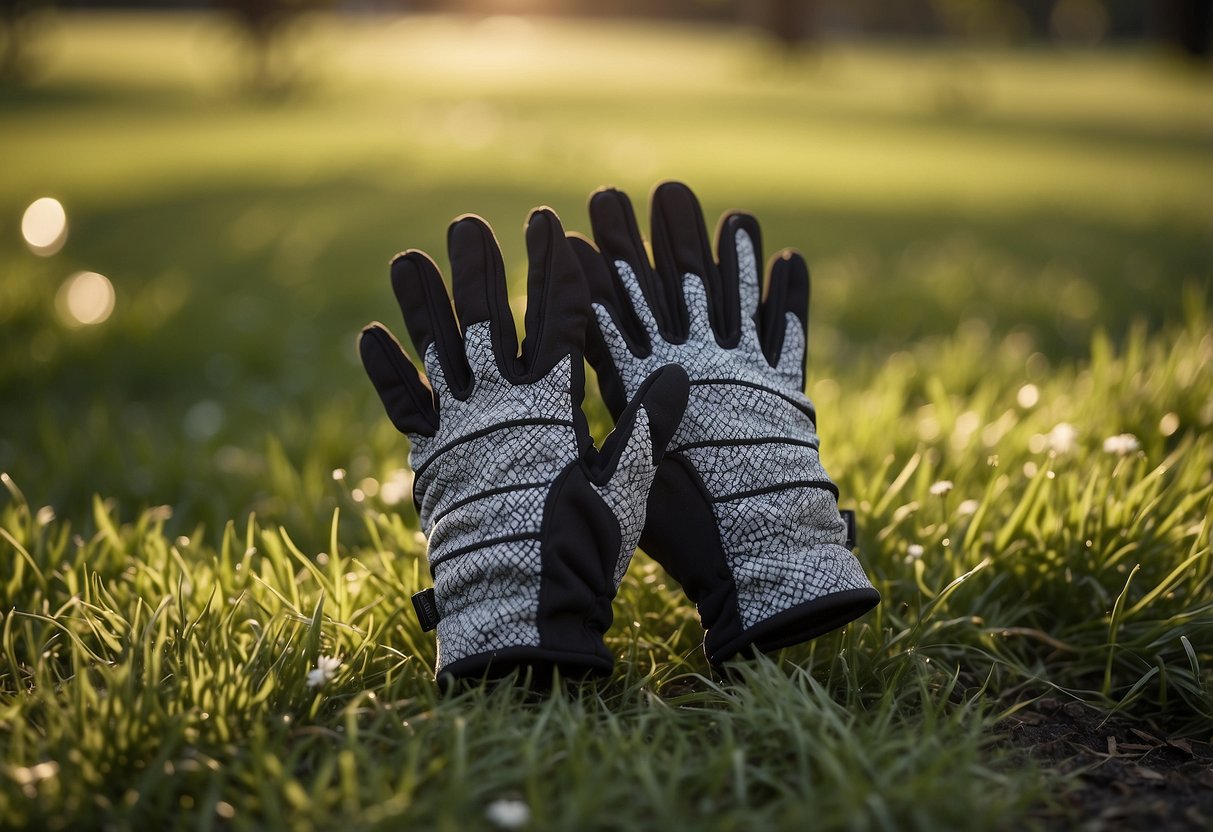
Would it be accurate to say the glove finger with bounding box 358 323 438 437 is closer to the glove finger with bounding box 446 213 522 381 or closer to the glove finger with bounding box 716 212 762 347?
the glove finger with bounding box 446 213 522 381

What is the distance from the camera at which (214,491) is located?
322cm

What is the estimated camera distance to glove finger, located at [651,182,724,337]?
8.29 feet

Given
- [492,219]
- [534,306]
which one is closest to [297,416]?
[534,306]

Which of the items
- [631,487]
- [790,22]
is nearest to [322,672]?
[631,487]

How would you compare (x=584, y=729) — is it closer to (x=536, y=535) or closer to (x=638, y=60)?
(x=536, y=535)

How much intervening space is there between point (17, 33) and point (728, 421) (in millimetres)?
23919

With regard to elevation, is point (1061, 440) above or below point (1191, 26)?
below

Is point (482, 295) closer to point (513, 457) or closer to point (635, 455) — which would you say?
point (513, 457)

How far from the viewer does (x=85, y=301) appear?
210 inches

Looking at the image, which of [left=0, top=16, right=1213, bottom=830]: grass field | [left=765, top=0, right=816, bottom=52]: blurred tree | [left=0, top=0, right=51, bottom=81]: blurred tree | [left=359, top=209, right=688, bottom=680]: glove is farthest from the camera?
[left=765, top=0, right=816, bottom=52]: blurred tree

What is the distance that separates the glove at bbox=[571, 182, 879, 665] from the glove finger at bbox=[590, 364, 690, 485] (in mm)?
155

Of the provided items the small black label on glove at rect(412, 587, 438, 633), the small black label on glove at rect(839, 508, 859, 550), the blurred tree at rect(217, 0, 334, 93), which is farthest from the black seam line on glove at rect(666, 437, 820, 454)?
the blurred tree at rect(217, 0, 334, 93)

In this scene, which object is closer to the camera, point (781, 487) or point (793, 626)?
point (793, 626)

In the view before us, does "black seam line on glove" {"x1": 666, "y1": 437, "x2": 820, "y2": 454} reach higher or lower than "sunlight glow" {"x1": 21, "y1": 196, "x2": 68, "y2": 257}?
A: lower
